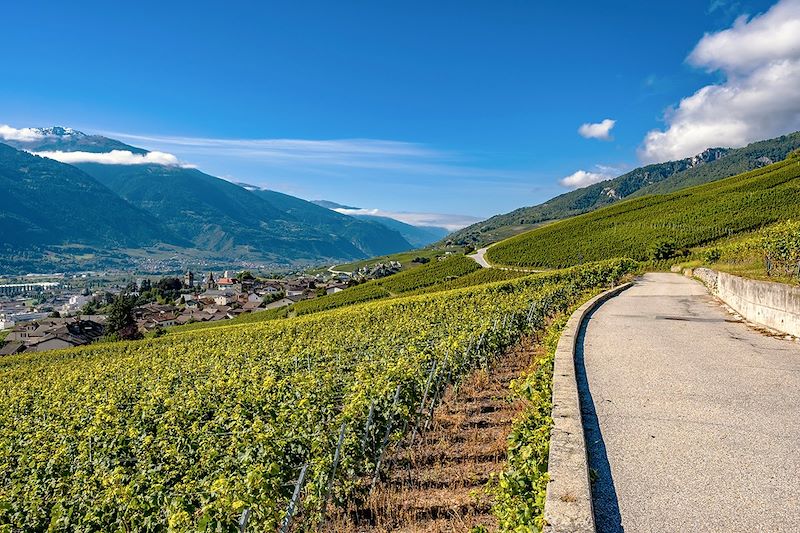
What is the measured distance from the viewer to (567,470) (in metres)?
5.03

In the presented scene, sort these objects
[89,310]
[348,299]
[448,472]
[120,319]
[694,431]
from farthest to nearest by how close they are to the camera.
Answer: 1. [89,310]
2. [120,319]
3. [348,299]
4. [448,472]
5. [694,431]

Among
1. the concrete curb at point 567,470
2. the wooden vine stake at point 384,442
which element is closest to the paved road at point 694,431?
the concrete curb at point 567,470

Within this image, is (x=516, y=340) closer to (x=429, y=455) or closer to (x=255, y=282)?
(x=429, y=455)

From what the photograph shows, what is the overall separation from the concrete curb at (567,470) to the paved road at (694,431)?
0.35m

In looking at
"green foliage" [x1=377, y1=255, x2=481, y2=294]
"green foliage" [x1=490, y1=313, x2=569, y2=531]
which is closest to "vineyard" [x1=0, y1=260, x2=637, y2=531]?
"green foliage" [x1=490, y1=313, x2=569, y2=531]

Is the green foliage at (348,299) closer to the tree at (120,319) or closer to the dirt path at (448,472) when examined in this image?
the tree at (120,319)

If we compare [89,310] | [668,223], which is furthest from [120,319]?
[668,223]

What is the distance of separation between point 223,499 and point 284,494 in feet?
4.13

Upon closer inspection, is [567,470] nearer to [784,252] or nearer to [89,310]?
[784,252]

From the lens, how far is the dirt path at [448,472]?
237 inches

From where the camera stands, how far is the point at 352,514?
21.2 feet

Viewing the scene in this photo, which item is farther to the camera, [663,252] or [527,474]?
[663,252]

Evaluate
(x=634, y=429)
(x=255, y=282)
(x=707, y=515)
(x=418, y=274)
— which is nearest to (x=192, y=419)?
(x=634, y=429)

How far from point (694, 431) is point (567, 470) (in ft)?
9.23
